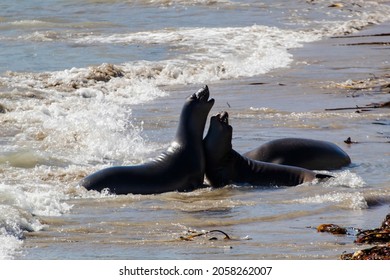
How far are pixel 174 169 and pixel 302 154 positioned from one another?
152 cm

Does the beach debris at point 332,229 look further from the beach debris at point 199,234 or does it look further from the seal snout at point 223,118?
the seal snout at point 223,118

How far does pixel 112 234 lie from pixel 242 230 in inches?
33.8

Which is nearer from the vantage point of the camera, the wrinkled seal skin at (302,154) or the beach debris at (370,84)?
the wrinkled seal skin at (302,154)

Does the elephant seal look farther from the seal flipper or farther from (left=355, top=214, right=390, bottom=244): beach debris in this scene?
(left=355, top=214, right=390, bottom=244): beach debris

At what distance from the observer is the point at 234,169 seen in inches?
352

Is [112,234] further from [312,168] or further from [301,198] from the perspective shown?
[312,168]

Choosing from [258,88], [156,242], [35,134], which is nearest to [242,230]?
[156,242]

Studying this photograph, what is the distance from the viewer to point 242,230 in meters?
7.02

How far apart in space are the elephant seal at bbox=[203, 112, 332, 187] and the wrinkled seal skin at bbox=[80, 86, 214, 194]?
11 cm

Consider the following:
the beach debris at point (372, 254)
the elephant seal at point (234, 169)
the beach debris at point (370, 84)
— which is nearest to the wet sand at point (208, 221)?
the beach debris at point (372, 254)

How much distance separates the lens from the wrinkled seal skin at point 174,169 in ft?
27.3

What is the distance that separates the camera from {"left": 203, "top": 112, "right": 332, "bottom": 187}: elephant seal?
878 centimetres

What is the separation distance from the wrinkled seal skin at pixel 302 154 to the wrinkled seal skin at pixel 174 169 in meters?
0.75

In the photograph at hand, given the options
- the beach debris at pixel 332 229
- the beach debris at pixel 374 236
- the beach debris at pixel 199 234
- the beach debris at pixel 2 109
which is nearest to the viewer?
the beach debris at pixel 374 236
